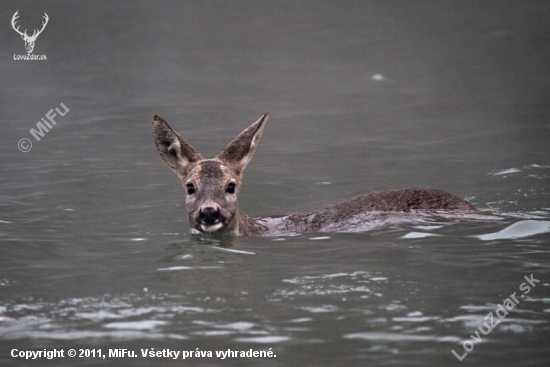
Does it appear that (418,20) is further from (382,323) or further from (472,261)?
(382,323)

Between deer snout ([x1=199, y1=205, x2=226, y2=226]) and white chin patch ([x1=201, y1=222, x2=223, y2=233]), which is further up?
deer snout ([x1=199, y1=205, x2=226, y2=226])

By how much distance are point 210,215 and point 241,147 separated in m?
1.32

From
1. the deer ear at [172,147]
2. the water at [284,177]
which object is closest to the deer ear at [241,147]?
the deer ear at [172,147]

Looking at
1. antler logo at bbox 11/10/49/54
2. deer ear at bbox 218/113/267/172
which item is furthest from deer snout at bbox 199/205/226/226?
antler logo at bbox 11/10/49/54

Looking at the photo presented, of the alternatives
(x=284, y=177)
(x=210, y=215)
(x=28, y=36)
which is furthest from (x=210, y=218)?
(x=28, y=36)

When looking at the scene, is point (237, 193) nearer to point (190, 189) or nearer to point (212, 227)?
point (190, 189)

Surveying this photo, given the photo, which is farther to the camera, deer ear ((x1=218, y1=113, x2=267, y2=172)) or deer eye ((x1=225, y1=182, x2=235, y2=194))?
deer ear ((x1=218, y1=113, x2=267, y2=172))

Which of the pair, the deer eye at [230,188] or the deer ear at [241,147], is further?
the deer ear at [241,147]

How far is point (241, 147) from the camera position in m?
10.5

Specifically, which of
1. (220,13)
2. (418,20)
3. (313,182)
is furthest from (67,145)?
(418,20)

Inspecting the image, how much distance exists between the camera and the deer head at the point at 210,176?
954 centimetres

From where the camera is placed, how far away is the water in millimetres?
6754

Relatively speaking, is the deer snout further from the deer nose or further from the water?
the water

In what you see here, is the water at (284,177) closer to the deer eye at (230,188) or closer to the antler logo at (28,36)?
the antler logo at (28,36)
